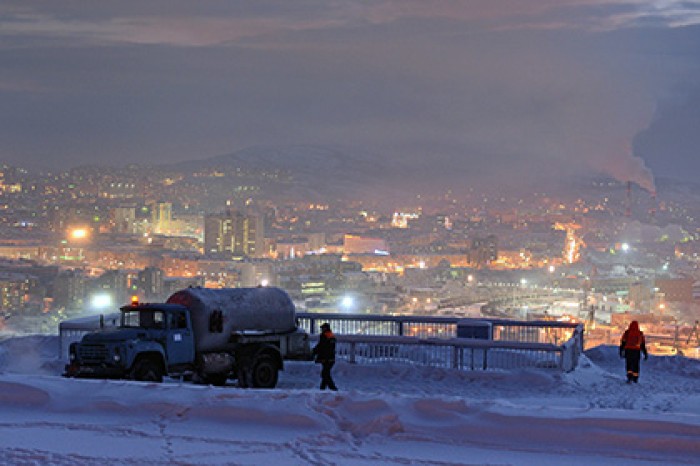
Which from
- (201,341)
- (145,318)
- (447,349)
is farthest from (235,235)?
(145,318)

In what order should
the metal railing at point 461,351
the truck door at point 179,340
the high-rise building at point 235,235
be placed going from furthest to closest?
the high-rise building at point 235,235 → the metal railing at point 461,351 → the truck door at point 179,340

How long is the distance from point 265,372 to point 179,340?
1.90 m

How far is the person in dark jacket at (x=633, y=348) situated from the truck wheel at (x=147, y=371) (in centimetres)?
956

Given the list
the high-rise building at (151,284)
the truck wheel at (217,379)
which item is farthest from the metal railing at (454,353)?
the high-rise building at (151,284)

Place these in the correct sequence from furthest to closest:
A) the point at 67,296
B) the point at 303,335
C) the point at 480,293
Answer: the point at 480,293 < the point at 67,296 < the point at 303,335

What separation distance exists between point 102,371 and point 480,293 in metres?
91.7

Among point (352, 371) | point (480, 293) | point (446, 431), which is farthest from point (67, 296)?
point (446, 431)

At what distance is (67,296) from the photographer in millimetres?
93000

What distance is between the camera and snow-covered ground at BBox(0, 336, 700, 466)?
40.9 ft

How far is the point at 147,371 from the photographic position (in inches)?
688

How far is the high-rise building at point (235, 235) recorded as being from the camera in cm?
15462

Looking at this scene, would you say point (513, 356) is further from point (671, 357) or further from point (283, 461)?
point (283, 461)

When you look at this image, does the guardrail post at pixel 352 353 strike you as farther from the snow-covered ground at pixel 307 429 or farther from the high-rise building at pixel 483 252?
the high-rise building at pixel 483 252

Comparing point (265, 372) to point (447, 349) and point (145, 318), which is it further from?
point (447, 349)
